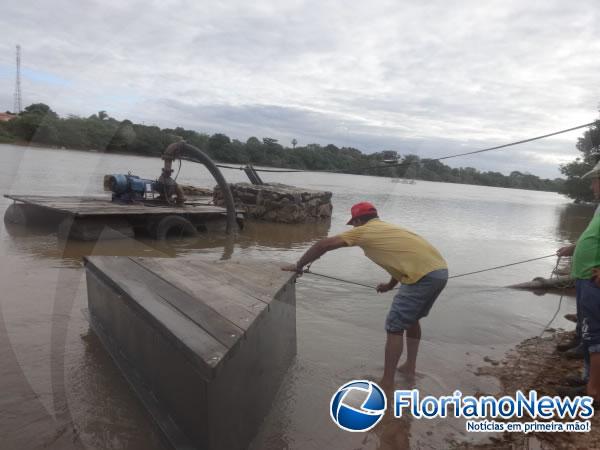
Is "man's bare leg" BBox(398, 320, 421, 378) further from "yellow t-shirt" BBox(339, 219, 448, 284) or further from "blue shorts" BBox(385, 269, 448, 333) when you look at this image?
"yellow t-shirt" BBox(339, 219, 448, 284)

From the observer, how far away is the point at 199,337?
262 centimetres

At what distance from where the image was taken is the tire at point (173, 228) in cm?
1116

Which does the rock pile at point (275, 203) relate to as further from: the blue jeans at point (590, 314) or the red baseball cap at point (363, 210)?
the blue jeans at point (590, 314)

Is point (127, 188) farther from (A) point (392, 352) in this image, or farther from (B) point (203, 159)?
(A) point (392, 352)

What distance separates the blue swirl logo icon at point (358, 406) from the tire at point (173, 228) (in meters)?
8.22

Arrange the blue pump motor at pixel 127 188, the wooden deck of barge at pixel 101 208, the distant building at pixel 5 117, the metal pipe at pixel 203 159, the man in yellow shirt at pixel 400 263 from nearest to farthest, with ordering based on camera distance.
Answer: the man in yellow shirt at pixel 400 263 → the wooden deck of barge at pixel 101 208 → the metal pipe at pixel 203 159 → the blue pump motor at pixel 127 188 → the distant building at pixel 5 117

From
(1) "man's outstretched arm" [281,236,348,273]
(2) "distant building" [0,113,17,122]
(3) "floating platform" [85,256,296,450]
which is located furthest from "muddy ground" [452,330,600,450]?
(2) "distant building" [0,113,17,122]

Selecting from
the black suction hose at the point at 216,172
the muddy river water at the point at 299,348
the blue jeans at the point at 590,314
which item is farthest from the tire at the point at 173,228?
the blue jeans at the point at 590,314

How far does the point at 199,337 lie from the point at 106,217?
874cm

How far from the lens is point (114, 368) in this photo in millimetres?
4000

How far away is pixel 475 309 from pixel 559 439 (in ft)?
13.9

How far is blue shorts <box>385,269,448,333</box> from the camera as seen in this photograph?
12.6 feet

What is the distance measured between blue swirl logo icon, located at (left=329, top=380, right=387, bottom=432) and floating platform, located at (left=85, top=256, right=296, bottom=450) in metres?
0.57

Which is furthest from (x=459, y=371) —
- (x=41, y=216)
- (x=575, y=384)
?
(x=41, y=216)
